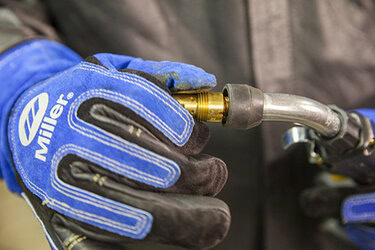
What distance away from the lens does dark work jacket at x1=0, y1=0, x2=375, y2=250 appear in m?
0.48

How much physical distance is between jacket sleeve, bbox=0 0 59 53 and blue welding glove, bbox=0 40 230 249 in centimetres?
22

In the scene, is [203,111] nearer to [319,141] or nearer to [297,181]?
[319,141]

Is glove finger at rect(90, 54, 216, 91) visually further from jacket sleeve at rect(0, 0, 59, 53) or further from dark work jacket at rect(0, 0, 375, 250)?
jacket sleeve at rect(0, 0, 59, 53)

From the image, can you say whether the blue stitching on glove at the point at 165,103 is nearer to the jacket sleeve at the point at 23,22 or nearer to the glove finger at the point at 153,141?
the glove finger at the point at 153,141

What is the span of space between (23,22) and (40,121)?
31 cm

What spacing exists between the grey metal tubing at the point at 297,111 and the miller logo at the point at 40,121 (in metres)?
0.24

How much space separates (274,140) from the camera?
20.5 inches

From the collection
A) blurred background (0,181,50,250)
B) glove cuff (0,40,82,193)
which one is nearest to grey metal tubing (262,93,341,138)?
glove cuff (0,40,82,193)

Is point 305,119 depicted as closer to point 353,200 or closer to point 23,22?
point 353,200

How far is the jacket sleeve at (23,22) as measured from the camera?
50cm

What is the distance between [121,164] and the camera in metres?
0.31

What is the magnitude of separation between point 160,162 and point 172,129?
0.04m

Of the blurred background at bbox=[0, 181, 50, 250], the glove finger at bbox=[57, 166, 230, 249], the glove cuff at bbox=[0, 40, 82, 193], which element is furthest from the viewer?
the blurred background at bbox=[0, 181, 50, 250]

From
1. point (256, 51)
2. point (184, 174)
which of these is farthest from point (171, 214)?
point (256, 51)
